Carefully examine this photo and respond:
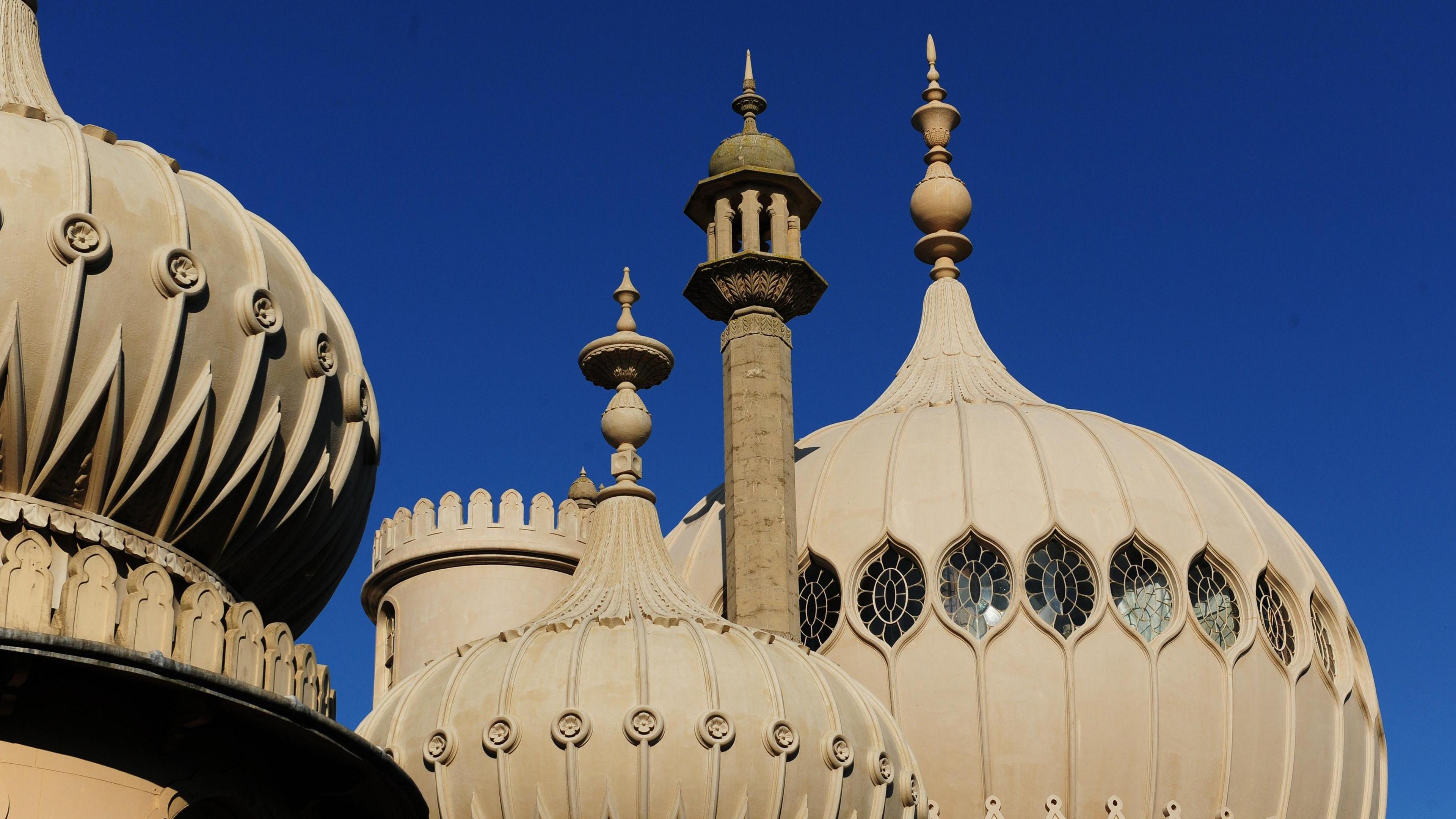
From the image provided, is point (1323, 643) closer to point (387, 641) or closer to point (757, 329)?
point (757, 329)

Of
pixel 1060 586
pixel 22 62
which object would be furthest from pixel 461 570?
pixel 22 62

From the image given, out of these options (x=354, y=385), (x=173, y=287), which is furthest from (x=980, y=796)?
(x=173, y=287)

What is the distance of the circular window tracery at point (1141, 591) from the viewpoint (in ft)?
99.3

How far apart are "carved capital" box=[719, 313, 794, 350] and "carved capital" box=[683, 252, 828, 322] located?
16 cm

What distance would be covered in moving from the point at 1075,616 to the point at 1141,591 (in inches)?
42.4

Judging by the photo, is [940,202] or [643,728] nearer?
[643,728]

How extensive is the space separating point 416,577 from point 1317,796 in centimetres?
1175

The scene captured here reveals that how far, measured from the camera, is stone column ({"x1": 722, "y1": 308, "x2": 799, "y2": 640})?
28.6 metres

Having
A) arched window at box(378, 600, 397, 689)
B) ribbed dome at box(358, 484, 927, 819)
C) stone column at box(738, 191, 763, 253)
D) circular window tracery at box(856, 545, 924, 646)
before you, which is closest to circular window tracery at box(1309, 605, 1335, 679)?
circular window tracery at box(856, 545, 924, 646)

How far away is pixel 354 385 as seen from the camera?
60.3 ft

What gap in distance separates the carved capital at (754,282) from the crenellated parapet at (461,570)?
12.5ft

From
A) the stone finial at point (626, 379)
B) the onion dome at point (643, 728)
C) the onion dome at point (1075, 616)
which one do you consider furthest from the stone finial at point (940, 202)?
the onion dome at point (643, 728)

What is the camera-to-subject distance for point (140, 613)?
15.6 metres

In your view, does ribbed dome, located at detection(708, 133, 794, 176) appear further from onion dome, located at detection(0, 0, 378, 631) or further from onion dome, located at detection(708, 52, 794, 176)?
onion dome, located at detection(0, 0, 378, 631)
